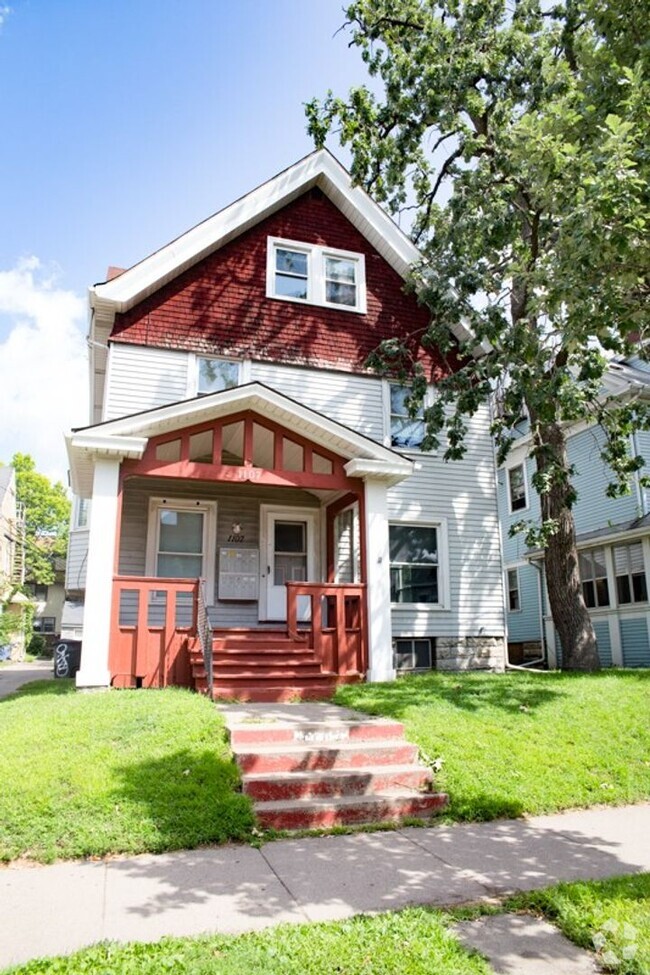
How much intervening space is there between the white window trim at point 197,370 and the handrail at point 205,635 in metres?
3.98

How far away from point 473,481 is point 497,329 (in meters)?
3.02

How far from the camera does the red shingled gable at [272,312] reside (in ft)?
39.5

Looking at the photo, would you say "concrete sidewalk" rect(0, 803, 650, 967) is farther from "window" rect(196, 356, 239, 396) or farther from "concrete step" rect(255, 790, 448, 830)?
"window" rect(196, 356, 239, 396)

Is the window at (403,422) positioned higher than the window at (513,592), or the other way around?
the window at (403,422)

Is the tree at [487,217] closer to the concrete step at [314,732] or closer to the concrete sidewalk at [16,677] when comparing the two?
the concrete step at [314,732]

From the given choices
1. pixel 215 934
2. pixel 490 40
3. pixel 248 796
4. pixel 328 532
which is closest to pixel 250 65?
pixel 490 40

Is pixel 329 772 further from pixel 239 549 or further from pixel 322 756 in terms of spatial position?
pixel 239 549

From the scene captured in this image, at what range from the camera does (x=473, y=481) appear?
13.6m

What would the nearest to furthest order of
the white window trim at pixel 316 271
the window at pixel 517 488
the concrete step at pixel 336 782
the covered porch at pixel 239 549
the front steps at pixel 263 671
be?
the concrete step at pixel 336 782 → the front steps at pixel 263 671 → the covered porch at pixel 239 549 → the white window trim at pixel 316 271 → the window at pixel 517 488

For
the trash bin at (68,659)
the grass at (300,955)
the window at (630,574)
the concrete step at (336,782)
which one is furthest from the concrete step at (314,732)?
the window at (630,574)

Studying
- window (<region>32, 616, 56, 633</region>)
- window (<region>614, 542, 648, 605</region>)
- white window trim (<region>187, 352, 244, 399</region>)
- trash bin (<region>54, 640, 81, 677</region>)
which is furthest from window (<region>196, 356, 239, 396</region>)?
window (<region>32, 616, 56, 633</region>)

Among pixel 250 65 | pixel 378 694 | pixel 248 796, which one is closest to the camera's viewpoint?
pixel 248 796

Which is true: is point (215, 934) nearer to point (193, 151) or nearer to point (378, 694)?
point (378, 694)

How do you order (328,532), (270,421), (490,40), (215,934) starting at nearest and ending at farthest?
(215,934) → (270,421) → (328,532) → (490,40)
